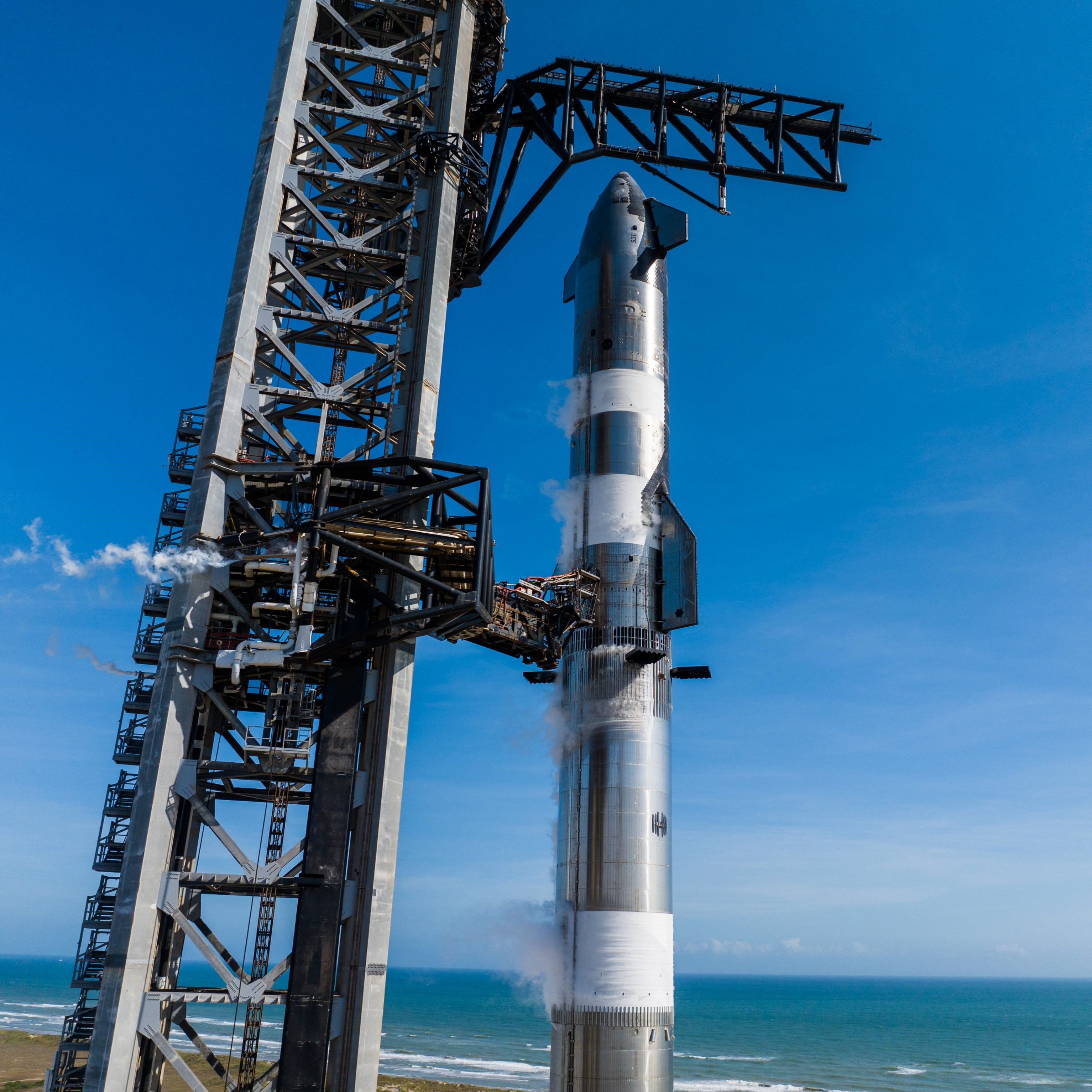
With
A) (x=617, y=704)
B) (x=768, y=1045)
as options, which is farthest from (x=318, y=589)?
(x=768, y=1045)

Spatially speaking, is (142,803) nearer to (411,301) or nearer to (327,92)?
(411,301)

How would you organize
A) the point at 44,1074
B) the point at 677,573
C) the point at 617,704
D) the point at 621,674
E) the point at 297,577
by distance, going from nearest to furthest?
the point at 297,577
the point at 617,704
the point at 621,674
the point at 677,573
the point at 44,1074

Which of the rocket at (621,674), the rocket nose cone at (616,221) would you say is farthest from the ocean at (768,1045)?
the rocket nose cone at (616,221)

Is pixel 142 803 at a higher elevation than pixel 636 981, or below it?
higher

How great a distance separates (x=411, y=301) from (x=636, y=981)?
60.8 ft

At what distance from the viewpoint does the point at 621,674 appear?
90.8 ft

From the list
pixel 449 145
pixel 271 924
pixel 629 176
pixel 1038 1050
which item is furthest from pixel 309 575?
pixel 1038 1050

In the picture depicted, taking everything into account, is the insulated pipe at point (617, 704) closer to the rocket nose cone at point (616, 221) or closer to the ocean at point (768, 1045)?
the rocket nose cone at point (616, 221)

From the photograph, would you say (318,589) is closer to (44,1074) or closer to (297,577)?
(297,577)

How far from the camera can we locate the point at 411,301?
24156 millimetres

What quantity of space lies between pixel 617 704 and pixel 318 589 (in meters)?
9.89

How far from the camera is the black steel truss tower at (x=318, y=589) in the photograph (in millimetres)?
18594

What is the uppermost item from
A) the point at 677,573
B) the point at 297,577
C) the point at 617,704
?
the point at 677,573

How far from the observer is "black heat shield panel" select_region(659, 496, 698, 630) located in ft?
92.7
